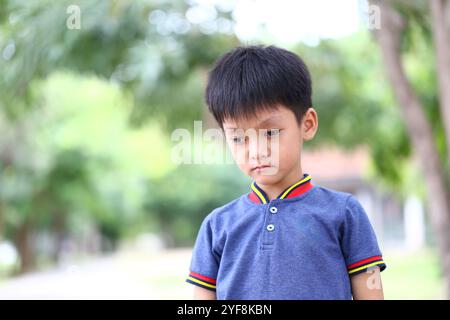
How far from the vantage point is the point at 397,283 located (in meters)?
10.6

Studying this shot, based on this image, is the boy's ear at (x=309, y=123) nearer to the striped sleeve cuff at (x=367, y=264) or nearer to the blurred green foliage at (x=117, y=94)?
the striped sleeve cuff at (x=367, y=264)

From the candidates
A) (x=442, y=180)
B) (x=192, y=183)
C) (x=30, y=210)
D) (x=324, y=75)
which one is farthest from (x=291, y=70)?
(x=192, y=183)

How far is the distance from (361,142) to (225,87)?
6.58m

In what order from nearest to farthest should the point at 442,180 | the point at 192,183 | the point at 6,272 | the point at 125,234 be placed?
the point at 442,180
the point at 6,272
the point at 192,183
the point at 125,234

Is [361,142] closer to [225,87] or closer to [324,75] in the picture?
[324,75]

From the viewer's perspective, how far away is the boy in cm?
156

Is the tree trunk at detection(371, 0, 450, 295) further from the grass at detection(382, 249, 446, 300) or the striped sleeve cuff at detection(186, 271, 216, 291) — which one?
the striped sleeve cuff at detection(186, 271, 216, 291)

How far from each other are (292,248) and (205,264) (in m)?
0.25

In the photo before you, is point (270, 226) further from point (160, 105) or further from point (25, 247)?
point (25, 247)

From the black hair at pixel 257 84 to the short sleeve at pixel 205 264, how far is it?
304 mm

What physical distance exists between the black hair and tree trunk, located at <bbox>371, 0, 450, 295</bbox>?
10.3 ft

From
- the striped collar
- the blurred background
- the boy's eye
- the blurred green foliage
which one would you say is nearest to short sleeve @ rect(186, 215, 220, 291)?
the striped collar

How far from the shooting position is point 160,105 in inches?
243

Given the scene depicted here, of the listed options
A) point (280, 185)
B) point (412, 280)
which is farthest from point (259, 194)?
point (412, 280)
